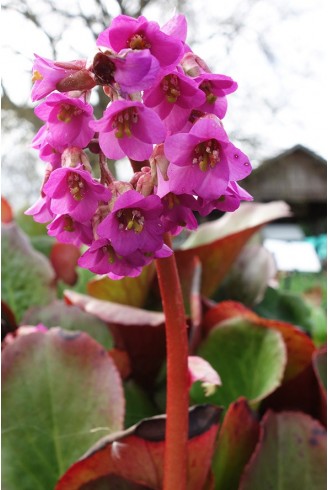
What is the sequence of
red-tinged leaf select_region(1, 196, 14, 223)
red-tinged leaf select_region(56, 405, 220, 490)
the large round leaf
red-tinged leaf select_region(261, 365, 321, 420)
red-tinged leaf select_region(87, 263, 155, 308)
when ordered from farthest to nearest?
red-tinged leaf select_region(1, 196, 14, 223), red-tinged leaf select_region(87, 263, 155, 308), red-tinged leaf select_region(261, 365, 321, 420), the large round leaf, red-tinged leaf select_region(56, 405, 220, 490)

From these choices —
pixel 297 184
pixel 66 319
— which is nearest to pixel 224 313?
pixel 66 319

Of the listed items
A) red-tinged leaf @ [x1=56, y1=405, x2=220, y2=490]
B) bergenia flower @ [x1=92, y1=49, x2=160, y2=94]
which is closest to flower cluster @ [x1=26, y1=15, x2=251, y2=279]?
bergenia flower @ [x1=92, y1=49, x2=160, y2=94]

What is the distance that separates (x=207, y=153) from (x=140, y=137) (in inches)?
1.6

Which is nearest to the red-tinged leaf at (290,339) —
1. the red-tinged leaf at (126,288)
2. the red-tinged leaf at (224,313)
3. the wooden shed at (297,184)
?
the red-tinged leaf at (224,313)

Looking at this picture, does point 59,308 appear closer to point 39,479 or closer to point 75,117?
point 39,479

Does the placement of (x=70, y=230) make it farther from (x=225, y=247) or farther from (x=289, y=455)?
(x=225, y=247)

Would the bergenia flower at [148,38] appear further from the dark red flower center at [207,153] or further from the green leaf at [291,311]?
the green leaf at [291,311]

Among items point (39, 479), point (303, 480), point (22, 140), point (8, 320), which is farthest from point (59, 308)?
point (22, 140)

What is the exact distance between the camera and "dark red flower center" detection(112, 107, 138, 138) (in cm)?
31

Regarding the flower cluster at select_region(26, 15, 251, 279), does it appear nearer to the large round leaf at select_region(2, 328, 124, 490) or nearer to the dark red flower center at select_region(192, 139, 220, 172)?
the dark red flower center at select_region(192, 139, 220, 172)

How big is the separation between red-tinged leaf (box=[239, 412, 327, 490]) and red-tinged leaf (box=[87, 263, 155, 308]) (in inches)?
12.1

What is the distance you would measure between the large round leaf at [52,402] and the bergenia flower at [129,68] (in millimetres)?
316

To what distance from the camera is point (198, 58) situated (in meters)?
0.34

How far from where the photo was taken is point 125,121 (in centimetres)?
32
